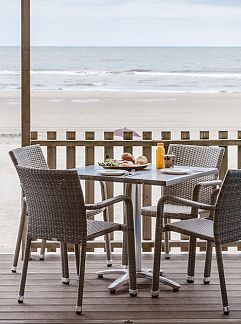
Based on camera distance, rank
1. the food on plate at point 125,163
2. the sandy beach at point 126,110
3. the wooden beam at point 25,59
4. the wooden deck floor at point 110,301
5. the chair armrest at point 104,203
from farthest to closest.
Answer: the sandy beach at point 126,110 < the wooden beam at point 25,59 < the food on plate at point 125,163 < the chair armrest at point 104,203 < the wooden deck floor at point 110,301

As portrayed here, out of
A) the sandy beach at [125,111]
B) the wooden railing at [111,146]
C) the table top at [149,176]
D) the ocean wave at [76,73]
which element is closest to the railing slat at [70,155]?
the wooden railing at [111,146]

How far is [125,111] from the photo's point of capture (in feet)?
67.5

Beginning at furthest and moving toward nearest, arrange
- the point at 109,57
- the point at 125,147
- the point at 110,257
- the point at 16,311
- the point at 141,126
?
the point at 109,57 < the point at 141,126 < the point at 125,147 < the point at 110,257 < the point at 16,311

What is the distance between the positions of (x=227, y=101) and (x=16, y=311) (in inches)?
693

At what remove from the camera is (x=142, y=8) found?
2206 centimetres

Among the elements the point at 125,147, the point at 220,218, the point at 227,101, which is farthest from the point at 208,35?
the point at 220,218

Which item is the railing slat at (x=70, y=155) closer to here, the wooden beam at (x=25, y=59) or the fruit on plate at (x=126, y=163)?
the wooden beam at (x=25, y=59)

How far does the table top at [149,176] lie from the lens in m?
4.34

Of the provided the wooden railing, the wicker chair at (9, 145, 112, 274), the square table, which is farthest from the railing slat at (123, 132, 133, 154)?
the square table

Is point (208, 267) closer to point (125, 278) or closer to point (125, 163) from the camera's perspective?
point (125, 278)

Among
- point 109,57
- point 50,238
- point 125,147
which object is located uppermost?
point 109,57

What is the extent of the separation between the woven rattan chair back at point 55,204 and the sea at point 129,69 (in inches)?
670

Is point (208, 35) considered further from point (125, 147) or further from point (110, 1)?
point (125, 147)

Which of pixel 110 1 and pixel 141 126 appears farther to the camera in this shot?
pixel 110 1
